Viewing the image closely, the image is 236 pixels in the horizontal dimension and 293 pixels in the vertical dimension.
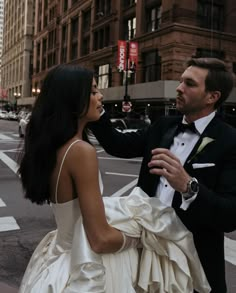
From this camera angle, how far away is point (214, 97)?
2260 mm

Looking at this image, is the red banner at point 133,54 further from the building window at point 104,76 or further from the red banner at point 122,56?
the building window at point 104,76

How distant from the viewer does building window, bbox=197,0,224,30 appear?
36.8 metres

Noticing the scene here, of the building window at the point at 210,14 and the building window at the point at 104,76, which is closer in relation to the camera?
the building window at the point at 210,14

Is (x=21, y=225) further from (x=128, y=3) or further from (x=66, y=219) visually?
(x=128, y=3)

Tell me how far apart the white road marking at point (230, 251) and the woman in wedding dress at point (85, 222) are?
3496mm

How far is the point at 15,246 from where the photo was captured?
5789 millimetres

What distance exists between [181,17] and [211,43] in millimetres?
3607

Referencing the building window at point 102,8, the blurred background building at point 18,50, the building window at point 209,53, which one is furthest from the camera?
the blurred background building at point 18,50

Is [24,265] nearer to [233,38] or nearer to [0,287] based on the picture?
[0,287]

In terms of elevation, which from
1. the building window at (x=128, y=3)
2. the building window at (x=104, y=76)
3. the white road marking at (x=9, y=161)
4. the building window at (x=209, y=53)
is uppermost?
the building window at (x=128, y=3)

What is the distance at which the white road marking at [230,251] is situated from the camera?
211 inches

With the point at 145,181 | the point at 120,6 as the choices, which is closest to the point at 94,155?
the point at 145,181

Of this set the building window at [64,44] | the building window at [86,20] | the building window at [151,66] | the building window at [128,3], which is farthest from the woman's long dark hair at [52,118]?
the building window at [64,44]

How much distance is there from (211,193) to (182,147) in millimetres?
428
